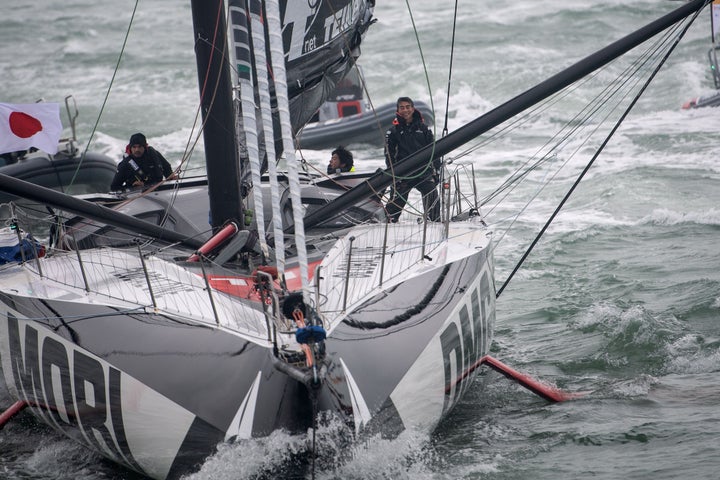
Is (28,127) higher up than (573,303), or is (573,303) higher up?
(28,127)

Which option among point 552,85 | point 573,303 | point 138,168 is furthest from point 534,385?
point 138,168

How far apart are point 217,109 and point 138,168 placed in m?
2.13

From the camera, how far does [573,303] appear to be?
7.37 meters

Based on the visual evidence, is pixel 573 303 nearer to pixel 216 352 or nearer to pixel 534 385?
pixel 534 385

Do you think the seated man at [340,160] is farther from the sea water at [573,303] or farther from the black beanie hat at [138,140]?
the black beanie hat at [138,140]

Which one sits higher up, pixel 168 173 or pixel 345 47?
pixel 345 47

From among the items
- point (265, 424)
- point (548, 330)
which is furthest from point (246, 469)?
point (548, 330)

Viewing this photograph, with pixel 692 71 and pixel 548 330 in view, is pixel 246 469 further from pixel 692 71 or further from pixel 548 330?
pixel 692 71

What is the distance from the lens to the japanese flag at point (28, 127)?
263 inches

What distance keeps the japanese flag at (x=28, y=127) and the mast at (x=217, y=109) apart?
1688 millimetres

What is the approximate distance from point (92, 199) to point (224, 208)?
156 centimetres

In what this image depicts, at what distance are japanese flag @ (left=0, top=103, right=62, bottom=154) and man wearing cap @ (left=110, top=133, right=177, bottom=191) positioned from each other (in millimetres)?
659

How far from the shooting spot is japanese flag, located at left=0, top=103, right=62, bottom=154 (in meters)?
6.69

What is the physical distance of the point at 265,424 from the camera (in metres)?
4.07
